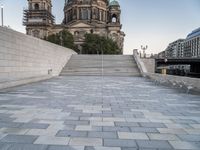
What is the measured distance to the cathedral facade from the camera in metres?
81.4

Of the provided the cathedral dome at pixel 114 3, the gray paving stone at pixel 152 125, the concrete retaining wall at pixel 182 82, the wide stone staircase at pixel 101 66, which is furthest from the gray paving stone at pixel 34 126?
the cathedral dome at pixel 114 3

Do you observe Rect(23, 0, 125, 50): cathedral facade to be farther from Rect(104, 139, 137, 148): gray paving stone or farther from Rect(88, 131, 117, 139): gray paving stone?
Rect(104, 139, 137, 148): gray paving stone

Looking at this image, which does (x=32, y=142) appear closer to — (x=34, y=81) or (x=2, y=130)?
(x=2, y=130)

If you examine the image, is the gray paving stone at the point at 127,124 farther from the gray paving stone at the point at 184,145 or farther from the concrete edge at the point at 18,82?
the concrete edge at the point at 18,82

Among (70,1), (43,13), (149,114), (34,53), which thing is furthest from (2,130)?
(70,1)

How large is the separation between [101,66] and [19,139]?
24733 millimetres

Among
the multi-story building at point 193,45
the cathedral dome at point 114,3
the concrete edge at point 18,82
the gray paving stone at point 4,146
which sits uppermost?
the cathedral dome at point 114,3

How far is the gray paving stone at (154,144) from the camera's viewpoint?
13.5 feet

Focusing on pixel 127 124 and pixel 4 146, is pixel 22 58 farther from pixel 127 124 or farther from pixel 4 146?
pixel 4 146

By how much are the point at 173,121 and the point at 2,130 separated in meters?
3.77

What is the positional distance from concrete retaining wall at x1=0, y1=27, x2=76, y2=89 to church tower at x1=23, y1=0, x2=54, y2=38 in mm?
61160

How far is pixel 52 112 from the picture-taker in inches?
259

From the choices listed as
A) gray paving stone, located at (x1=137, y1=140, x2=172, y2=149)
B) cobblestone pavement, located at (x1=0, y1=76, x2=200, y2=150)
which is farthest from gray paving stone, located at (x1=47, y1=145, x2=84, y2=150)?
gray paving stone, located at (x1=137, y1=140, x2=172, y2=149)

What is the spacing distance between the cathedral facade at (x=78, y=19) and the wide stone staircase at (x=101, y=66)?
148 feet
